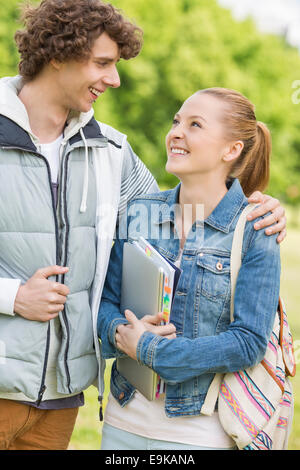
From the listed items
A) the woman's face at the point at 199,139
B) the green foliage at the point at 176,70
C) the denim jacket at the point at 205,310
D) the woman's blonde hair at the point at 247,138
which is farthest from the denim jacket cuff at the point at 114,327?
the green foliage at the point at 176,70

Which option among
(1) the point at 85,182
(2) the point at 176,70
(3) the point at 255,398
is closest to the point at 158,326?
(3) the point at 255,398

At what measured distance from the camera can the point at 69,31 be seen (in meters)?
2.52

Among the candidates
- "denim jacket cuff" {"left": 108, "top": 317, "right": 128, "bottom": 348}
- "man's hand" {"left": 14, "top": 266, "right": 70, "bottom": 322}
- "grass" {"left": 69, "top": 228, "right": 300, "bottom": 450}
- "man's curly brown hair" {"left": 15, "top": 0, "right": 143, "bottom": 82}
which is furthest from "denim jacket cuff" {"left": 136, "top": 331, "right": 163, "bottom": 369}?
"man's curly brown hair" {"left": 15, "top": 0, "right": 143, "bottom": 82}

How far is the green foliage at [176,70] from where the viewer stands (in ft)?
63.9

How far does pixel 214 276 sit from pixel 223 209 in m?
0.27

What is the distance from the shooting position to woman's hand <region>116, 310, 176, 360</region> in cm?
224

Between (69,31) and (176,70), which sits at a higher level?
(176,70)

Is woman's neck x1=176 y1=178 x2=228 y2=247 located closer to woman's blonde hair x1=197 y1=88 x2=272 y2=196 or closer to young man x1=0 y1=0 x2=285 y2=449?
woman's blonde hair x1=197 y1=88 x2=272 y2=196

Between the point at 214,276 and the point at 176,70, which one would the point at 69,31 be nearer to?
the point at 214,276

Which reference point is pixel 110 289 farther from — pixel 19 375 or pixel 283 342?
pixel 283 342

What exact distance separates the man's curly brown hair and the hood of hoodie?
0.35ft

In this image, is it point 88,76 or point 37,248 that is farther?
point 88,76

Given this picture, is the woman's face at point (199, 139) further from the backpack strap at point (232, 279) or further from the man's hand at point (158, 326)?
the man's hand at point (158, 326)

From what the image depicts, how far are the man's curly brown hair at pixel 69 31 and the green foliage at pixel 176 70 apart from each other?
14.5 meters
